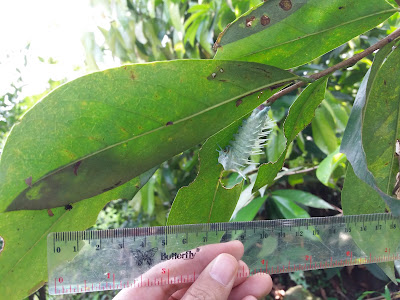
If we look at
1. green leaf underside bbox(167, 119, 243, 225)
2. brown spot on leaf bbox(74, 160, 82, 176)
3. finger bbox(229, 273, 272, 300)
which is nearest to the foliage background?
finger bbox(229, 273, 272, 300)

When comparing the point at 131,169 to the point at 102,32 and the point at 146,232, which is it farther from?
the point at 102,32

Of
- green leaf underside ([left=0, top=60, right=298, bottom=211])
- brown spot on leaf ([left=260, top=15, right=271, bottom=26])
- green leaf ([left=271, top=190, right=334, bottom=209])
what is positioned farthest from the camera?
green leaf ([left=271, top=190, right=334, bottom=209])

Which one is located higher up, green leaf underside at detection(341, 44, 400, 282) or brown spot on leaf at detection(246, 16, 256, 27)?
brown spot on leaf at detection(246, 16, 256, 27)

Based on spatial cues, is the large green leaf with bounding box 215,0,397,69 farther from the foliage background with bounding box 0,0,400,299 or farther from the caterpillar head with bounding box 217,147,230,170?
the foliage background with bounding box 0,0,400,299

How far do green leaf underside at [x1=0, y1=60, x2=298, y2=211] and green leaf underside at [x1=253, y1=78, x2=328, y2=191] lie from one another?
0.24ft

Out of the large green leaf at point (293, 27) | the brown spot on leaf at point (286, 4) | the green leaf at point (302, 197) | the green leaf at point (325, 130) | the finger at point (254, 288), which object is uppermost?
the green leaf at point (325, 130)

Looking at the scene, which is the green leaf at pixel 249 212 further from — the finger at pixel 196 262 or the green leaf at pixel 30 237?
the green leaf at pixel 30 237

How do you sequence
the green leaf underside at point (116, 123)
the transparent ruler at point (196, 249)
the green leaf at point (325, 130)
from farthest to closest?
1. the green leaf at point (325, 130)
2. the transparent ruler at point (196, 249)
3. the green leaf underside at point (116, 123)

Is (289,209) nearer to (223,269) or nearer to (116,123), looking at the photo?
(223,269)

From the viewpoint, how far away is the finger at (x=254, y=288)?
796 mm

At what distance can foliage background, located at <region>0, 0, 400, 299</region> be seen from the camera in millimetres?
1370

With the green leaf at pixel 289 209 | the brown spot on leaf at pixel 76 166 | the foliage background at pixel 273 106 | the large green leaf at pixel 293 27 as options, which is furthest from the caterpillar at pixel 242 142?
the green leaf at pixel 289 209

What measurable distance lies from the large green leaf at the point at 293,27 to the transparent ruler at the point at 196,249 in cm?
36

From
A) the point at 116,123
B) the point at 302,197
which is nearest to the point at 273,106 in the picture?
the point at 302,197
